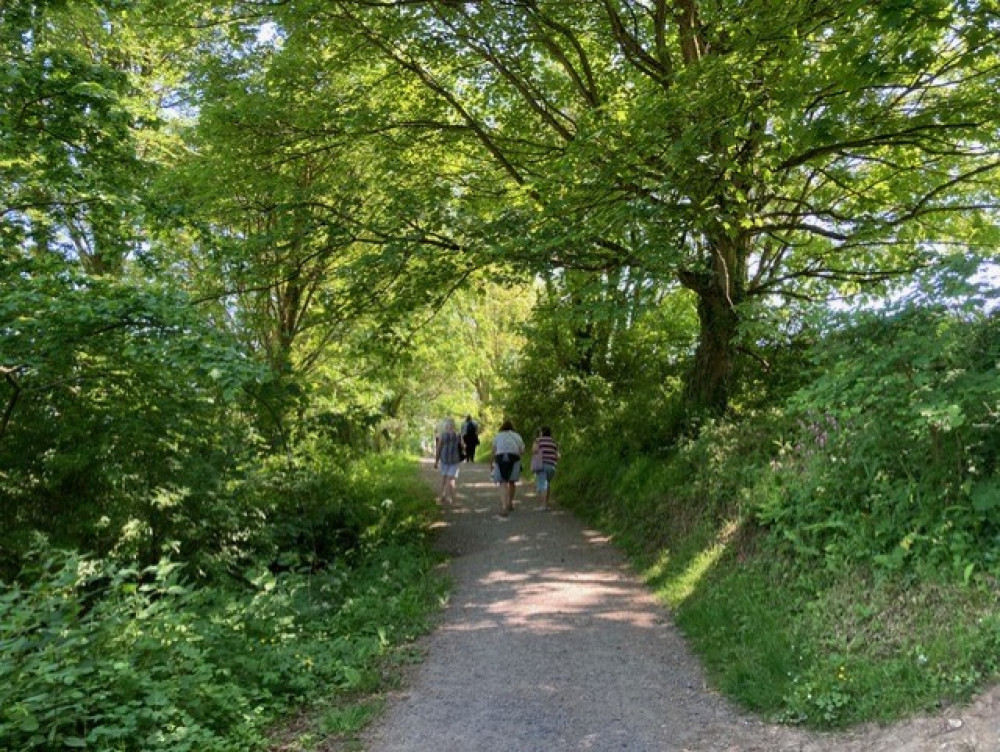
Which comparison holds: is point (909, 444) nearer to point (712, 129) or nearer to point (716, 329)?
point (712, 129)

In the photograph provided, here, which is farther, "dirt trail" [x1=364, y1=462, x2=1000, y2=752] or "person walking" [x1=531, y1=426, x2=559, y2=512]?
"person walking" [x1=531, y1=426, x2=559, y2=512]

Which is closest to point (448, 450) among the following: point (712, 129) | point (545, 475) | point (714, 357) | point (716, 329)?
point (545, 475)

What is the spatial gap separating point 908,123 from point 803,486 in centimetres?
538

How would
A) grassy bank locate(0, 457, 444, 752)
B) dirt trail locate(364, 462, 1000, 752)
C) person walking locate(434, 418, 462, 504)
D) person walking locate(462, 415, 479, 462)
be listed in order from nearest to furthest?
grassy bank locate(0, 457, 444, 752) < dirt trail locate(364, 462, 1000, 752) < person walking locate(434, 418, 462, 504) < person walking locate(462, 415, 479, 462)

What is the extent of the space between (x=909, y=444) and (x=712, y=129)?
3.77 metres

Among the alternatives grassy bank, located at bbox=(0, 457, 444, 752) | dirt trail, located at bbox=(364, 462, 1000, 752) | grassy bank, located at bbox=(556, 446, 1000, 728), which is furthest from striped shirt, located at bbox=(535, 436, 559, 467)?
grassy bank, located at bbox=(0, 457, 444, 752)

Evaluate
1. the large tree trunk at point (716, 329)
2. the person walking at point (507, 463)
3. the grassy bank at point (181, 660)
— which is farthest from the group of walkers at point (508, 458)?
the grassy bank at point (181, 660)

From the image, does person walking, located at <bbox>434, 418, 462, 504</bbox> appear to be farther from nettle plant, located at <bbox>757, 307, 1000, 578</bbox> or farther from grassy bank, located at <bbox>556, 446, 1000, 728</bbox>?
nettle plant, located at <bbox>757, 307, 1000, 578</bbox>

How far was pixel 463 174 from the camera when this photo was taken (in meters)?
13.3

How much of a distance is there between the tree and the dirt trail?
4.23 metres

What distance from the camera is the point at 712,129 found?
723 cm

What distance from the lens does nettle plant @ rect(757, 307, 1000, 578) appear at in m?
4.66

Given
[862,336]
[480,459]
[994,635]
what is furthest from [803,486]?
[480,459]

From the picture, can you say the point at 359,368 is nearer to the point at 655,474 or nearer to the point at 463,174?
the point at 463,174
